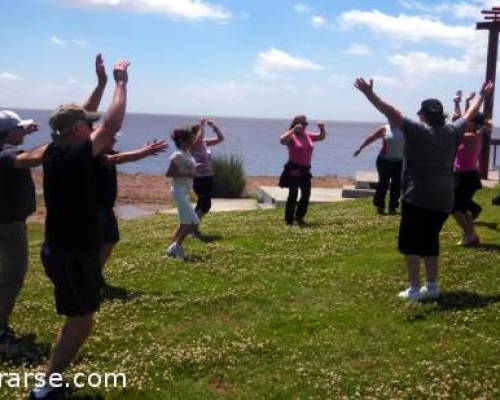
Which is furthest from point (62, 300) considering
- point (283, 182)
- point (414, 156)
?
point (283, 182)

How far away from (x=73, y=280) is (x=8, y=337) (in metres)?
1.94

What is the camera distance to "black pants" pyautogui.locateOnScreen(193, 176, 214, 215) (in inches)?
509

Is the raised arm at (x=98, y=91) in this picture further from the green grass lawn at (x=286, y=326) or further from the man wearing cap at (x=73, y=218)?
the green grass lawn at (x=286, y=326)

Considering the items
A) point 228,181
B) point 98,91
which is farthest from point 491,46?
point 98,91

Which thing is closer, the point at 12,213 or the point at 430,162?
the point at 12,213

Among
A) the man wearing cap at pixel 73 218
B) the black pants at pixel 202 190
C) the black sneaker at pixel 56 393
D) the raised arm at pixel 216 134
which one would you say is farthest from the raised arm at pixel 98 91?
the raised arm at pixel 216 134

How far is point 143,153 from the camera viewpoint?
19.2 ft

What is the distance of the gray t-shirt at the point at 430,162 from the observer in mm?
7594

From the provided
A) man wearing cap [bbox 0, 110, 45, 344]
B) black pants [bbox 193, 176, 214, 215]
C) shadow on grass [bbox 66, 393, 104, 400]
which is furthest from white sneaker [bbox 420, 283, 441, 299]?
black pants [bbox 193, 176, 214, 215]

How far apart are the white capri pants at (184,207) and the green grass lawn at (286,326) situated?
1.94ft

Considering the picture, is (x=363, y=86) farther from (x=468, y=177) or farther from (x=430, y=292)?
(x=468, y=177)

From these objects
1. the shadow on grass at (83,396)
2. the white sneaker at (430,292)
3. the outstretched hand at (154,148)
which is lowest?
the shadow on grass at (83,396)

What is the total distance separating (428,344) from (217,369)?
2022mm

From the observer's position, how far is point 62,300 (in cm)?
539
